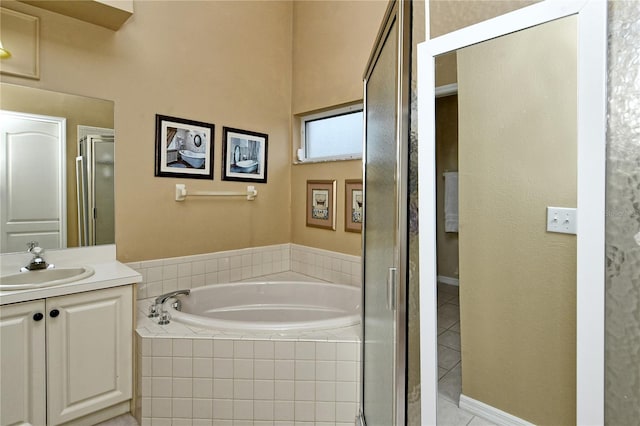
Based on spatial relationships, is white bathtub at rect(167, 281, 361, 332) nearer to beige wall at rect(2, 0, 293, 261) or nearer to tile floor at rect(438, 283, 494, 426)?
beige wall at rect(2, 0, 293, 261)

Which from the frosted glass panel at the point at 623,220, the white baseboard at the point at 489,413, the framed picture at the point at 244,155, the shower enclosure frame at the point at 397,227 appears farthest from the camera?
the framed picture at the point at 244,155

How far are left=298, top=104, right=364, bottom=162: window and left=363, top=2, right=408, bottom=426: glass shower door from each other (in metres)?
0.97

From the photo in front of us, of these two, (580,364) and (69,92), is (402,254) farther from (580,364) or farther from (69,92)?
(69,92)

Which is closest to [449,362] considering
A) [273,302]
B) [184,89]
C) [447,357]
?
[447,357]

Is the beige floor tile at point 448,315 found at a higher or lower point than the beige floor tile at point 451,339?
higher

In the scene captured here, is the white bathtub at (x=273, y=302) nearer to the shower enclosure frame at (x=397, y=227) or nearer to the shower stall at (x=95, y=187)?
the shower stall at (x=95, y=187)

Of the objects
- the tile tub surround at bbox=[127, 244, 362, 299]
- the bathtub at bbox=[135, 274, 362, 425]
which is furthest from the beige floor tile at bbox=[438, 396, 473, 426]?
the tile tub surround at bbox=[127, 244, 362, 299]

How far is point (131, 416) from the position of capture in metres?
1.79

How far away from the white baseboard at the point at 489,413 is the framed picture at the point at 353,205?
5.60 feet

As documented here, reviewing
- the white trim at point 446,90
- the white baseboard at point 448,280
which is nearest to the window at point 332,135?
the white trim at point 446,90

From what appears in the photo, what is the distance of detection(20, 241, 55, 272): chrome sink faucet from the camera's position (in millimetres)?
1737

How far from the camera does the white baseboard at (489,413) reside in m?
0.78

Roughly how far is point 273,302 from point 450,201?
6.66 ft

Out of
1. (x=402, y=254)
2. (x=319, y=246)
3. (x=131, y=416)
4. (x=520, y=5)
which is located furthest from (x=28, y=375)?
(x=520, y=5)
